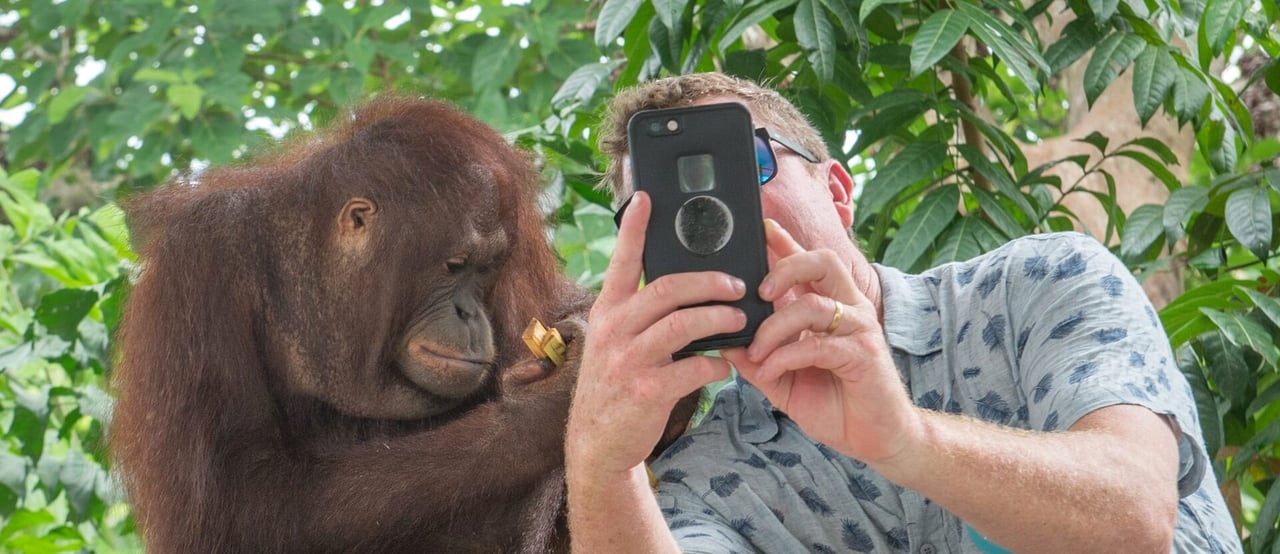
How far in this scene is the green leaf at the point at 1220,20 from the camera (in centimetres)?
223

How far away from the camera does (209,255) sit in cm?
207

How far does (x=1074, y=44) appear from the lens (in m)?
2.48

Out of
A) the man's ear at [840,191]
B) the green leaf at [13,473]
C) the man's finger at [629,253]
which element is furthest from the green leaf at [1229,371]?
the green leaf at [13,473]

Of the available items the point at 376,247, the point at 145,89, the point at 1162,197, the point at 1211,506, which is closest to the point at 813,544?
the point at 1211,506

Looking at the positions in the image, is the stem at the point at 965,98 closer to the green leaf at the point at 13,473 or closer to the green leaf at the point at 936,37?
the green leaf at the point at 936,37

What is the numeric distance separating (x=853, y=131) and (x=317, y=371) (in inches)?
48.9

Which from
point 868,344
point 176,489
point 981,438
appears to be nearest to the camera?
point 868,344

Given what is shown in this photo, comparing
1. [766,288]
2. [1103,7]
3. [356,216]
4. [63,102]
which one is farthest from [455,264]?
[63,102]

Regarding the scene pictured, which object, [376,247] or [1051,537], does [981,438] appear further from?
[376,247]

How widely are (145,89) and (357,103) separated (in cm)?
213

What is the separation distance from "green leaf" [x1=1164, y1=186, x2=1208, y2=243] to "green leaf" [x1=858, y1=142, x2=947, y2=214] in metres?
0.42

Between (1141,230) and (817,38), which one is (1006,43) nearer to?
(817,38)

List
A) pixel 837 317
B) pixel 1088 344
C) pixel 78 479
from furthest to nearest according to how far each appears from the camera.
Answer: pixel 78 479
pixel 1088 344
pixel 837 317

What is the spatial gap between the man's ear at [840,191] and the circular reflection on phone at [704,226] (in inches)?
31.0
